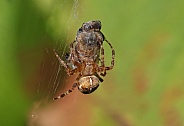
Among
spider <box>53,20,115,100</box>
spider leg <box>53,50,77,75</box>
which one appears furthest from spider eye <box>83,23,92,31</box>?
spider leg <box>53,50,77,75</box>

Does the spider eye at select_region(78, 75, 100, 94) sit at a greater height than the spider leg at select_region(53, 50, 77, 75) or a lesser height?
lesser

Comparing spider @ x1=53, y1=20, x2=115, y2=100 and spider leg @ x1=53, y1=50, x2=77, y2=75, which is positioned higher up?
spider leg @ x1=53, y1=50, x2=77, y2=75

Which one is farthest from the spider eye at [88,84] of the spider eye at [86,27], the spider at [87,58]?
the spider eye at [86,27]

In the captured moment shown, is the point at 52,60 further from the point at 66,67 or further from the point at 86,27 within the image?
the point at 86,27

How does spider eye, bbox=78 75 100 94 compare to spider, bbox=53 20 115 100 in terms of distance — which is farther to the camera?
spider eye, bbox=78 75 100 94

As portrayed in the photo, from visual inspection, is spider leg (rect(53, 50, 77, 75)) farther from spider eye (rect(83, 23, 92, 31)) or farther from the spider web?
spider eye (rect(83, 23, 92, 31))

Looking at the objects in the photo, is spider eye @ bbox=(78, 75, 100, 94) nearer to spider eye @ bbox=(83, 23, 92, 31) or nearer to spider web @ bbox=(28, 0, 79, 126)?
spider web @ bbox=(28, 0, 79, 126)

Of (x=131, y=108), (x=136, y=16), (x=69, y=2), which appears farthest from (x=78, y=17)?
(x=131, y=108)
